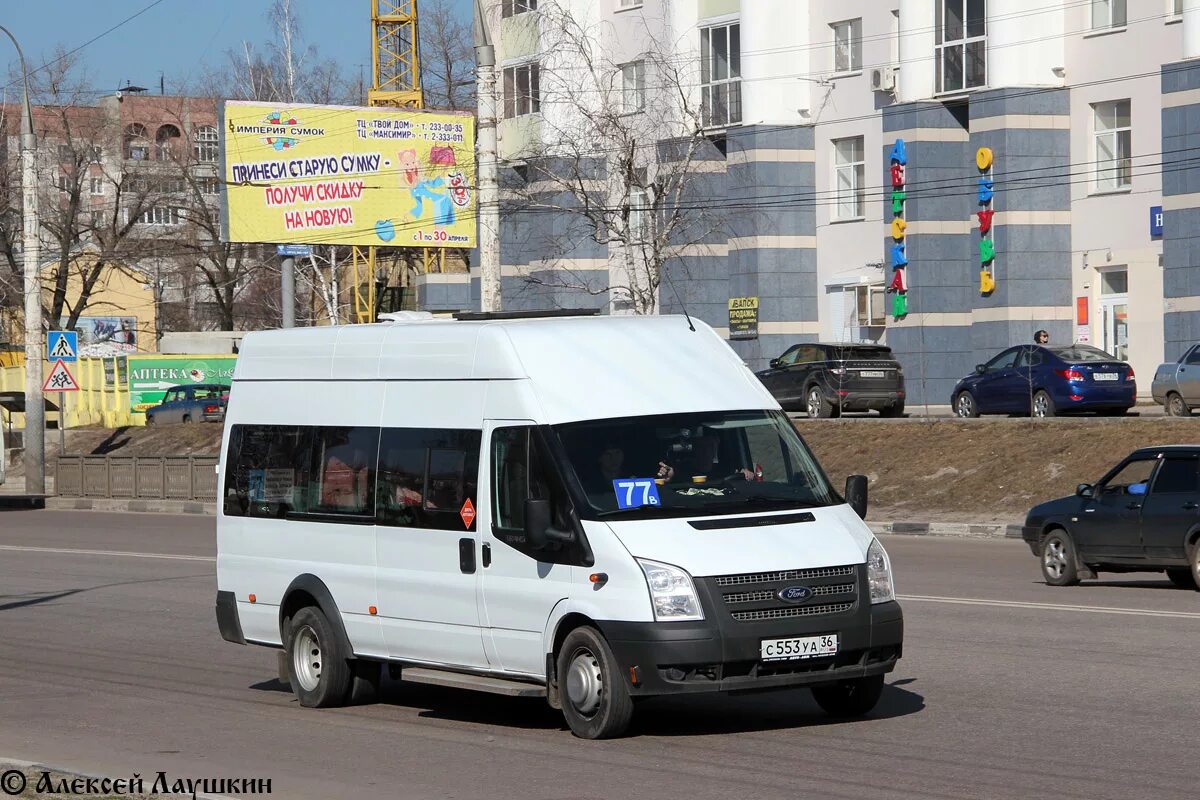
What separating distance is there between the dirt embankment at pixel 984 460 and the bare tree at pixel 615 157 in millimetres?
10590

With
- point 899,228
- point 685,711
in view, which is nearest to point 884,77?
point 899,228

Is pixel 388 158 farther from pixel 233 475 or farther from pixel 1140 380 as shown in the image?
pixel 233 475

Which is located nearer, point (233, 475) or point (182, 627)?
point (233, 475)

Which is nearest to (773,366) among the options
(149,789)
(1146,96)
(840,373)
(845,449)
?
(840,373)

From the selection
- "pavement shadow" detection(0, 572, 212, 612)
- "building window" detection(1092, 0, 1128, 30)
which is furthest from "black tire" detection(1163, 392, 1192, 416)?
"pavement shadow" detection(0, 572, 212, 612)

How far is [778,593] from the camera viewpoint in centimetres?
907

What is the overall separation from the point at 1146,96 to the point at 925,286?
25.5 ft

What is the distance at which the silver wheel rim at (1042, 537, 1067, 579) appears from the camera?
18.3 meters

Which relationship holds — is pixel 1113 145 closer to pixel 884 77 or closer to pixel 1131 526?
pixel 884 77

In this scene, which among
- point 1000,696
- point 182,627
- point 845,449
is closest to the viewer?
point 1000,696

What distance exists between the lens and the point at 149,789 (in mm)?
8148

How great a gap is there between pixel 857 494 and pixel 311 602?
3510 mm

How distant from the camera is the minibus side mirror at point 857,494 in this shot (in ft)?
34.0

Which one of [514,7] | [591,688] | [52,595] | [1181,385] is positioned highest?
[514,7]
